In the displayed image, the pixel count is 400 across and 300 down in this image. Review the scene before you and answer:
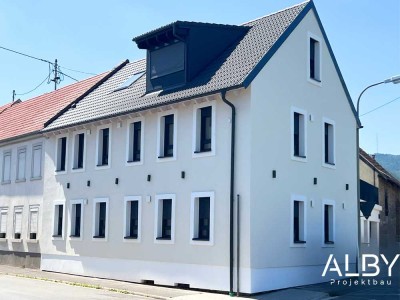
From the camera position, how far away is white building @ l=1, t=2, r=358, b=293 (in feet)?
59.4

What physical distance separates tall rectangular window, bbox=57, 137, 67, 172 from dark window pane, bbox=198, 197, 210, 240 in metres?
8.96

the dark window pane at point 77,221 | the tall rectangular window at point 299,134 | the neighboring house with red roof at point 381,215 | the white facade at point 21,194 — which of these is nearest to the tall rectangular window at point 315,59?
the tall rectangular window at point 299,134

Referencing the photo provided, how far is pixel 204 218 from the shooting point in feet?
62.2

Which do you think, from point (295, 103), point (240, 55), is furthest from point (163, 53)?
point (295, 103)

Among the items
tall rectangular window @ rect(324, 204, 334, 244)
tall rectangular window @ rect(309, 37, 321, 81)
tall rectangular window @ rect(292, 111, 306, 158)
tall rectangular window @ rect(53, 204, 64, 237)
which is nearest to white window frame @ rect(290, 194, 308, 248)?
tall rectangular window @ rect(292, 111, 306, 158)

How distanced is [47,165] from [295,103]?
12.0 metres

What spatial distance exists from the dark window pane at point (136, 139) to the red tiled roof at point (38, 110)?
21.6 ft

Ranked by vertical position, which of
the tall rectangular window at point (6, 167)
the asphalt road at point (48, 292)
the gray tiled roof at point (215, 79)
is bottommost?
the asphalt road at point (48, 292)

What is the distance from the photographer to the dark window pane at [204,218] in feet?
61.6

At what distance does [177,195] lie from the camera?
19719 mm

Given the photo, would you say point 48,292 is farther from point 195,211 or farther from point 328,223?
point 328,223

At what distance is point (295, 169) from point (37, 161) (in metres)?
13.2

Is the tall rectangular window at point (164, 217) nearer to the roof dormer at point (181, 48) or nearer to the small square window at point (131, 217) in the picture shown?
the small square window at point (131, 217)

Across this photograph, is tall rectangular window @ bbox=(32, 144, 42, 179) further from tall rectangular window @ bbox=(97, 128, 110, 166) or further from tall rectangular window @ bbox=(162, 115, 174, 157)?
tall rectangular window @ bbox=(162, 115, 174, 157)
